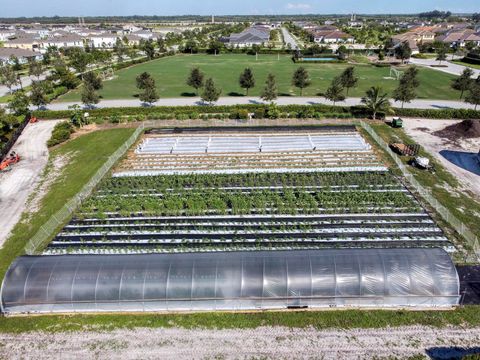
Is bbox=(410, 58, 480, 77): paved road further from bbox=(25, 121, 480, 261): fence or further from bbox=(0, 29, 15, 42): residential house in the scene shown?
bbox=(0, 29, 15, 42): residential house

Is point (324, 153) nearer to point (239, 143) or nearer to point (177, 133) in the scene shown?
point (239, 143)

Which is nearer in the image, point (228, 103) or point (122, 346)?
point (122, 346)

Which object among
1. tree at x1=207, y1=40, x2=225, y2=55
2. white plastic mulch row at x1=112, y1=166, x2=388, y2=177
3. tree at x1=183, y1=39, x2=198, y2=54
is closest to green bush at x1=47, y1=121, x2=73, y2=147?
white plastic mulch row at x1=112, y1=166, x2=388, y2=177

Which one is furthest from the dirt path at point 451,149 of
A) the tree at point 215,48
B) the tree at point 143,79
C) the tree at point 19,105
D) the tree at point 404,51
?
the tree at point 215,48

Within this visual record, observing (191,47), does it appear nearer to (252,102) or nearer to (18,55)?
(18,55)

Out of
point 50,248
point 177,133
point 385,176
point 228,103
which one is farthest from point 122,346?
point 228,103

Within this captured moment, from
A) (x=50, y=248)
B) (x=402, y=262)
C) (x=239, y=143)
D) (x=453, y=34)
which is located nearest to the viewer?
(x=402, y=262)

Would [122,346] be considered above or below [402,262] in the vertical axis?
below
